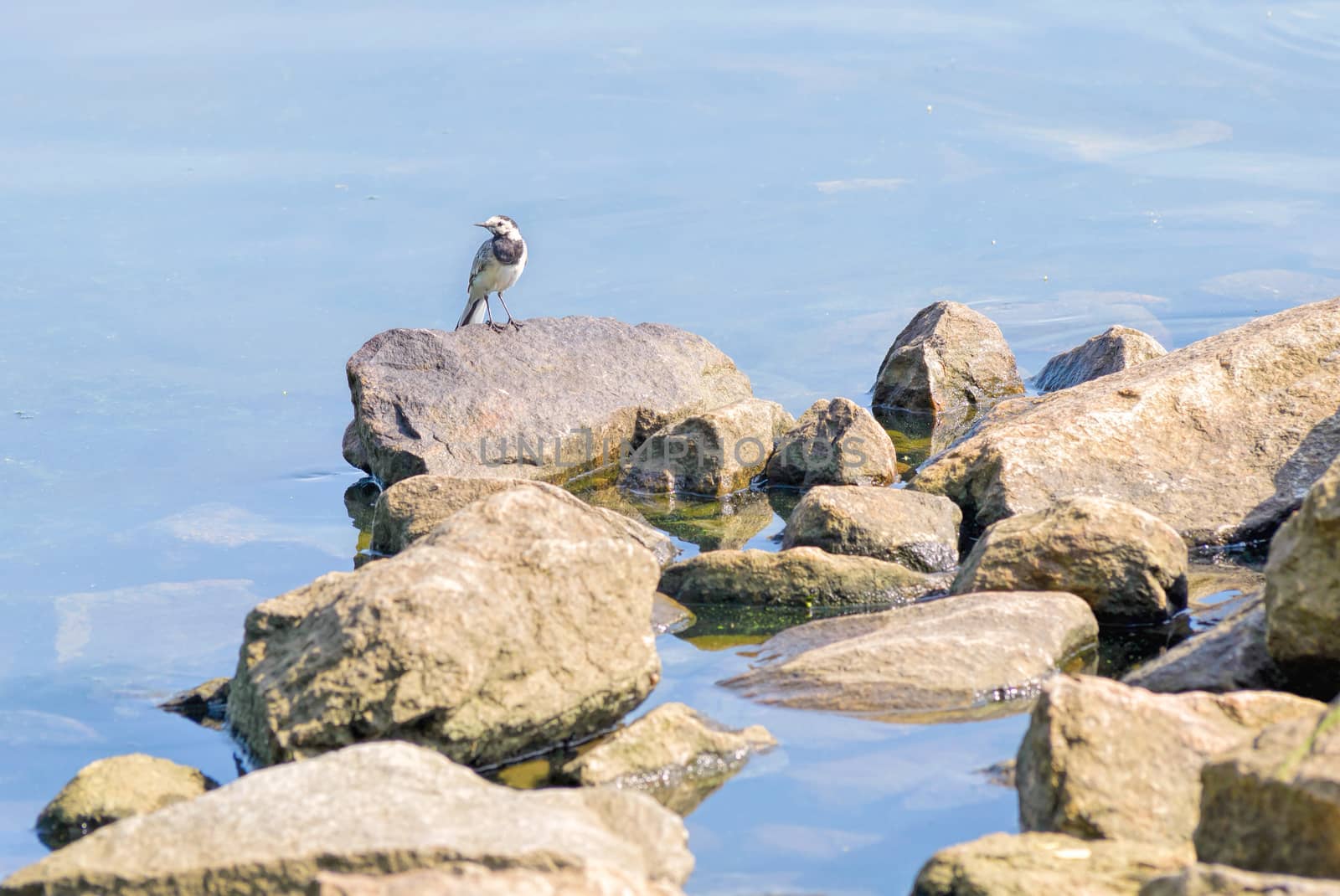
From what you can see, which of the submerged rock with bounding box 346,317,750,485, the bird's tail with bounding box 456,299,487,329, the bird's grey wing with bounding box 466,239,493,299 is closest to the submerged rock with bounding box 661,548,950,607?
the submerged rock with bounding box 346,317,750,485

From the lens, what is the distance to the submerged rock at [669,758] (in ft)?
18.6

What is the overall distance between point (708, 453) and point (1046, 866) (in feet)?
18.2

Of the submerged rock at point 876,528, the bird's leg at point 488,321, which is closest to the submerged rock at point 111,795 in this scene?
the submerged rock at point 876,528

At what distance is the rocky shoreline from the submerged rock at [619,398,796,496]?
0.02m

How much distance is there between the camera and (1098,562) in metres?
6.94

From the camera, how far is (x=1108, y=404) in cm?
876

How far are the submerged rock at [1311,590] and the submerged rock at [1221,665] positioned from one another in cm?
17

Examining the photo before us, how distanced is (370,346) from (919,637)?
17.4ft

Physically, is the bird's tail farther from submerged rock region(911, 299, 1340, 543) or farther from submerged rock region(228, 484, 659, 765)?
submerged rock region(228, 484, 659, 765)

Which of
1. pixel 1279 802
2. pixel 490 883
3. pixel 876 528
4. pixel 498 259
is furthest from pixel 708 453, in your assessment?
pixel 490 883

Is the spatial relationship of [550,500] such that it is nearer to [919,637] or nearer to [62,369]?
[919,637]

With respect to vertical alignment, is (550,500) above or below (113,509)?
above

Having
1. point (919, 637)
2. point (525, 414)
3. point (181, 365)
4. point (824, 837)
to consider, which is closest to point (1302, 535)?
point (919, 637)

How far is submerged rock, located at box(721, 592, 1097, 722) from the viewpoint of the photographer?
6.22m
